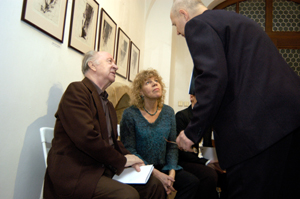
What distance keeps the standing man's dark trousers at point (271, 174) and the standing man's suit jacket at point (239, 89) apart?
0.05 meters

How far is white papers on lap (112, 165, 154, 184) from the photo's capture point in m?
1.43

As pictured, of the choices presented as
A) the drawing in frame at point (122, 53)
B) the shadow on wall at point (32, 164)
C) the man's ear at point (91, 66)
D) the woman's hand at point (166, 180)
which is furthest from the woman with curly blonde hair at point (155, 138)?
the drawing in frame at point (122, 53)

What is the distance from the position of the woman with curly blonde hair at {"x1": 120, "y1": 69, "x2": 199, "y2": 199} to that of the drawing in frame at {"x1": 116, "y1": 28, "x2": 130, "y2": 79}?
1273mm

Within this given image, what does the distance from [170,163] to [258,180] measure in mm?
1044

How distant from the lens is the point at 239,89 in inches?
41.9

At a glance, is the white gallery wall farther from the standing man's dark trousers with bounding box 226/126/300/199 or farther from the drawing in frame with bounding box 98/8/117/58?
the standing man's dark trousers with bounding box 226/126/300/199

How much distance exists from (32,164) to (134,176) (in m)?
0.79

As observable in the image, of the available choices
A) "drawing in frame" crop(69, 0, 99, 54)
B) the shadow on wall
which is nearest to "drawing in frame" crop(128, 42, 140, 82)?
"drawing in frame" crop(69, 0, 99, 54)

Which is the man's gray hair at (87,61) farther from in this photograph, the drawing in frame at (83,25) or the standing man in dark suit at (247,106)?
the standing man in dark suit at (247,106)

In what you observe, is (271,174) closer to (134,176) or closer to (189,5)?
(134,176)

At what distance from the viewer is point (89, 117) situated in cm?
140

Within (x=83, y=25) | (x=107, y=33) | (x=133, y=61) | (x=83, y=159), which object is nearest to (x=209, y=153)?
(x=83, y=159)

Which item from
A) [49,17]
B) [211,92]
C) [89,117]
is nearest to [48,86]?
[49,17]

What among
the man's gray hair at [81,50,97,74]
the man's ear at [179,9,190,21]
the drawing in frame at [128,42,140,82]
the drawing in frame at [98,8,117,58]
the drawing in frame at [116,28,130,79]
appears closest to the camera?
the man's ear at [179,9,190,21]
